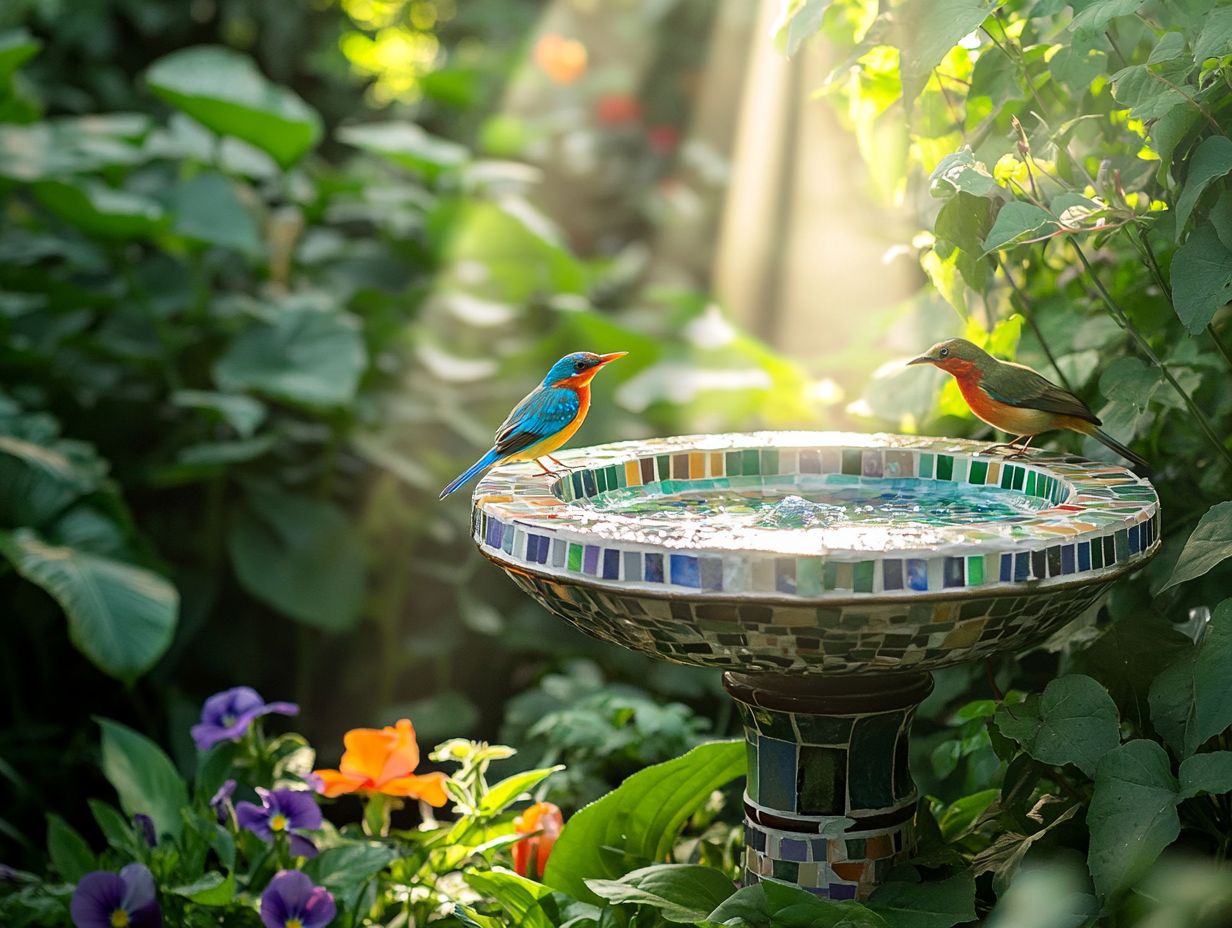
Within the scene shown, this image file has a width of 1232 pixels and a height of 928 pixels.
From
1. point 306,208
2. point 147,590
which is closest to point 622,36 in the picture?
point 306,208

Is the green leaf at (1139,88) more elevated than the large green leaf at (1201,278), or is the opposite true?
the green leaf at (1139,88)

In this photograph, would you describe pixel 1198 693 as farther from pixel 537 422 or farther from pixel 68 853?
pixel 68 853

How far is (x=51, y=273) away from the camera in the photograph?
3721 mm

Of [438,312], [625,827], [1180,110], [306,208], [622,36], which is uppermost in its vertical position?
[622,36]

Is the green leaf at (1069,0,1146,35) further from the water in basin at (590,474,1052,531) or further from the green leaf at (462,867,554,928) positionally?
the green leaf at (462,867,554,928)

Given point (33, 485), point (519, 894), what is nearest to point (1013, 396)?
point (519, 894)

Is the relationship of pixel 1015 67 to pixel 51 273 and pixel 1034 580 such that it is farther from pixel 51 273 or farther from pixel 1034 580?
pixel 51 273

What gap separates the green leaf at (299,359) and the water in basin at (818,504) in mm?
1402

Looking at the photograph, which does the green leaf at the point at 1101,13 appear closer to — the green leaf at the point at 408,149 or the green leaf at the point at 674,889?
the green leaf at the point at 674,889

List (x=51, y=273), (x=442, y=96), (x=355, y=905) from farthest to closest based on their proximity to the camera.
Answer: (x=442, y=96), (x=51, y=273), (x=355, y=905)

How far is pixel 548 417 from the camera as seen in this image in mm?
1646

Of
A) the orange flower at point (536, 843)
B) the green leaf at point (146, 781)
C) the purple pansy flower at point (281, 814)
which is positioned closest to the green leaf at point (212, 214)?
the green leaf at point (146, 781)

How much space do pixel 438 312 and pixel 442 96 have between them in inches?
36.0

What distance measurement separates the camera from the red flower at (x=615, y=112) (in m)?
5.31
